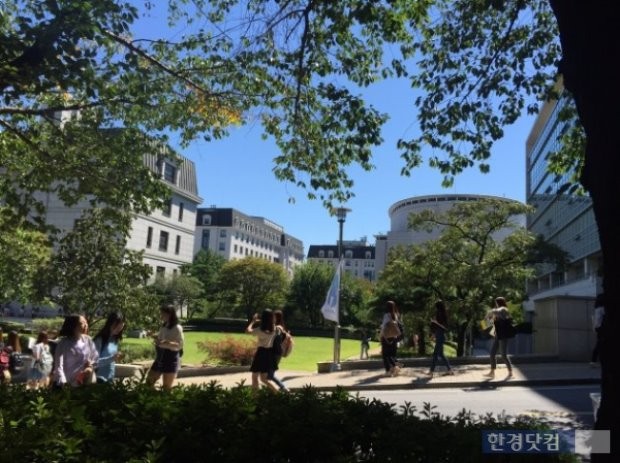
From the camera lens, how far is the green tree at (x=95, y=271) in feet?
58.9

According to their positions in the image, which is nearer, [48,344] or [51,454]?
[51,454]

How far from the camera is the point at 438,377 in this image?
1336cm

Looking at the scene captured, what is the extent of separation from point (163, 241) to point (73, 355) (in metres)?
55.9

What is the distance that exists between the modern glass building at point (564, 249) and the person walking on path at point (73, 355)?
24.2 feet

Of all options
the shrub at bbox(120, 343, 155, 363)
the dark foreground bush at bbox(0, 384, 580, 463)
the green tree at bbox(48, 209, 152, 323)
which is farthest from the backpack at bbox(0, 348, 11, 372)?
the shrub at bbox(120, 343, 155, 363)

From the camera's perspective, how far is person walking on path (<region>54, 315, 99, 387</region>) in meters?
6.83

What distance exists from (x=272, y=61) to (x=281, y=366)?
539 inches

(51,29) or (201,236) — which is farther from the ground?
(201,236)

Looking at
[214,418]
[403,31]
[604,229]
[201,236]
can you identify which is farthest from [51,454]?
[201,236]

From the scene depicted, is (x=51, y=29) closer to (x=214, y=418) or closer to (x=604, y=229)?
(x=214, y=418)

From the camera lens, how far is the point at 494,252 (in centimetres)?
1970

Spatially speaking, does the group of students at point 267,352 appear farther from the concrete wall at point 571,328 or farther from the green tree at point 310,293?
the green tree at point 310,293

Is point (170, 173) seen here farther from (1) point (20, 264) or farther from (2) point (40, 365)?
(2) point (40, 365)

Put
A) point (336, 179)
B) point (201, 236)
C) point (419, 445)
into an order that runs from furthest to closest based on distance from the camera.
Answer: point (201, 236)
point (336, 179)
point (419, 445)
